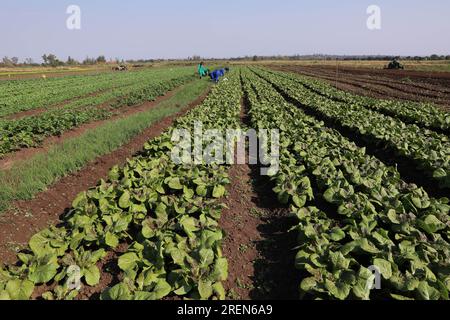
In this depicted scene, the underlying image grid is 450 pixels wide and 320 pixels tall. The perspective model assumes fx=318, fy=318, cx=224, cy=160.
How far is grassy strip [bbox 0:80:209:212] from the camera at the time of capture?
5.95 m

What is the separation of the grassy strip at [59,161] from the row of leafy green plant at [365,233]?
15.3 ft

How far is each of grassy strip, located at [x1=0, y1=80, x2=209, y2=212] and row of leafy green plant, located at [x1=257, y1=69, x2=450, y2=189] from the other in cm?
715

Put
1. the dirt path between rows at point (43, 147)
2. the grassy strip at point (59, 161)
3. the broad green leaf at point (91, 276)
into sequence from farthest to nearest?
1. the dirt path between rows at point (43, 147)
2. the grassy strip at point (59, 161)
3. the broad green leaf at point (91, 276)

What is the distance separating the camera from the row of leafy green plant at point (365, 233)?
312 cm

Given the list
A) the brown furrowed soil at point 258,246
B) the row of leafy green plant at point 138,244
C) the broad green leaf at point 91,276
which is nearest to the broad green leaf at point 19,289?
the row of leafy green plant at point 138,244

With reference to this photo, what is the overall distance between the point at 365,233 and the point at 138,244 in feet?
9.12

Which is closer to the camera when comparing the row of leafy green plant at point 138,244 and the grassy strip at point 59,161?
the row of leafy green plant at point 138,244

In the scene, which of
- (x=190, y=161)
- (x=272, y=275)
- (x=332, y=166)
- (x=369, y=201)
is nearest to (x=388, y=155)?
(x=332, y=166)

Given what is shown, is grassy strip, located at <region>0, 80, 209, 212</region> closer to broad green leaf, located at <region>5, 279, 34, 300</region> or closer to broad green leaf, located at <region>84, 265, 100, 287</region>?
broad green leaf, located at <region>5, 279, 34, 300</region>

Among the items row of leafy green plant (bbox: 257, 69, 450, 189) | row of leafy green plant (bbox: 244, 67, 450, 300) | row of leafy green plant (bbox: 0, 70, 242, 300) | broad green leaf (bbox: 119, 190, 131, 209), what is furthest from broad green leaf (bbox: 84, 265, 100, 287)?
row of leafy green plant (bbox: 257, 69, 450, 189)

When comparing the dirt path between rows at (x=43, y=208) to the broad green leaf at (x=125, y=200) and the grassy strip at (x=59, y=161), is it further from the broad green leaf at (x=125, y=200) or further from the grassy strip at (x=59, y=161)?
the broad green leaf at (x=125, y=200)

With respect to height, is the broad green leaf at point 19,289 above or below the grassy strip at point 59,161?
below

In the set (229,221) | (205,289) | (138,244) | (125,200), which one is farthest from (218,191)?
(205,289)

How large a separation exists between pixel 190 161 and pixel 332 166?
9.21ft
